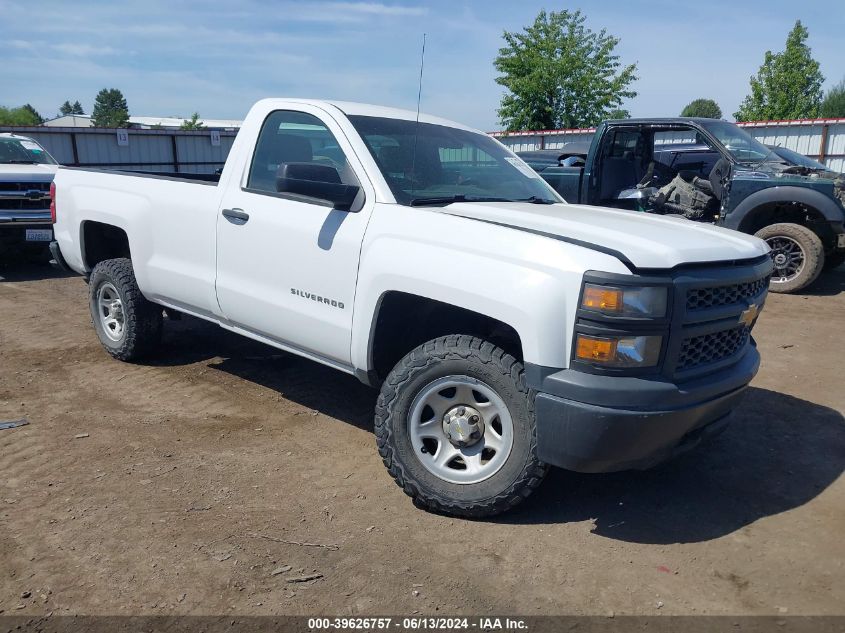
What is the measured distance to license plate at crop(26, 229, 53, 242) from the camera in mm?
9625

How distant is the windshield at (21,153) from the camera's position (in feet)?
34.8

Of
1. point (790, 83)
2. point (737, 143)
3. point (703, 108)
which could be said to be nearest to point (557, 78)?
point (790, 83)

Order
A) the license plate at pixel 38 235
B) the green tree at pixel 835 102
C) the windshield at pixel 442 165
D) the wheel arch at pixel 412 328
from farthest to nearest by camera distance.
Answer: the green tree at pixel 835 102 < the license plate at pixel 38 235 < the windshield at pixel 442 165 < the wheel arch at pixel 412 328

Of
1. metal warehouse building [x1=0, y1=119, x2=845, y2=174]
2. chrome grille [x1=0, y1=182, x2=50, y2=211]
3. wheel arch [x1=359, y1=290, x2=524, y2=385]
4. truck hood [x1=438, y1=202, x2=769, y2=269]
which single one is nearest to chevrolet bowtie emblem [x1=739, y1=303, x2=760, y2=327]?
truck hood [x1=438, y1=202, x2=769, y2=269]

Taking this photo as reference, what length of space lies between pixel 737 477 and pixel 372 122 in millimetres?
2907

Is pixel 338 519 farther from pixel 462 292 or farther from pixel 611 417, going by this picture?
pixel 611 417

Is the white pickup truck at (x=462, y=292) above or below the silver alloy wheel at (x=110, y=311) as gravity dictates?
above

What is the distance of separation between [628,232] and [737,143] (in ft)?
21.6

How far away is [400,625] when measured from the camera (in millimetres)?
2709

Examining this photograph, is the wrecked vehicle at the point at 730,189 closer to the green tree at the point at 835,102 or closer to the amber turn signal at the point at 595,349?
the amber turn signal at the point at 595,349

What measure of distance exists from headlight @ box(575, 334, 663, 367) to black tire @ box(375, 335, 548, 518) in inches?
13.0

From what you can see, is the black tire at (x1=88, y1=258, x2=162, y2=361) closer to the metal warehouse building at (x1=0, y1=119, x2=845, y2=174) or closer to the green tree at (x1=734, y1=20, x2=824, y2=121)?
the metal warehouse building at (x1=0, y1=119, x2=845, y2=174)

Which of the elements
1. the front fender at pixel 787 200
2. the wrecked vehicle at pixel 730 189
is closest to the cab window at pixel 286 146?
the wrecked vehicle at pixel 730 189

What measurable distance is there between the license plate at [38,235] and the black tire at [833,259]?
404 inches
